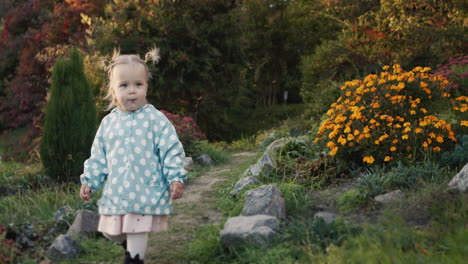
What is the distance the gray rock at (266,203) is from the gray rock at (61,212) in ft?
6.12

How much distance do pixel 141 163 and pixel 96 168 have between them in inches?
16.5

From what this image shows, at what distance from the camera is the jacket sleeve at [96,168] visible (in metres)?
3.44

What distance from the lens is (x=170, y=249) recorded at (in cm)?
409

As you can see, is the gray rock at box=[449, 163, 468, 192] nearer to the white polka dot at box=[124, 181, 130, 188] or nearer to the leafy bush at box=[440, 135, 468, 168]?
the leafy bush at box=[440, 135, 468, 168]

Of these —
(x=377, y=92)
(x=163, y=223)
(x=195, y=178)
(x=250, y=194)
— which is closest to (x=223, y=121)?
(x=195, y=178)

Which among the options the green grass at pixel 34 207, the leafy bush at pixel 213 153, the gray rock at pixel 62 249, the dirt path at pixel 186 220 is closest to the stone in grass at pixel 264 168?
the dirt path at pixel 186 220

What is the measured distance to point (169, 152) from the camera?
328cm

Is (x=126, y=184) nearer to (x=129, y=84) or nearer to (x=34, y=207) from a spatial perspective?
(x=129, y=84)

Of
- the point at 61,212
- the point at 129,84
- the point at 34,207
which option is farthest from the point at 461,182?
the point at 34,207

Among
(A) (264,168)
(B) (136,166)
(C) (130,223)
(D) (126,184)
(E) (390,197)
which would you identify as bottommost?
(A) (264,168)

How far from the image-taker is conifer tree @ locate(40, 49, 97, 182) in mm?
7160

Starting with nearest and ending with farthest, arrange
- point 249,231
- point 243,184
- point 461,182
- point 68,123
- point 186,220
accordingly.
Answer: point 249,231
point 461,182
point 186,220
point 243,184
point 68,123

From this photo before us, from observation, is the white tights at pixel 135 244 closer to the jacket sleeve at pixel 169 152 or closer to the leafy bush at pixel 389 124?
the jacket sleeve at pixel 169 152

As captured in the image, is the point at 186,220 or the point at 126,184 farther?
the point at 186,220
